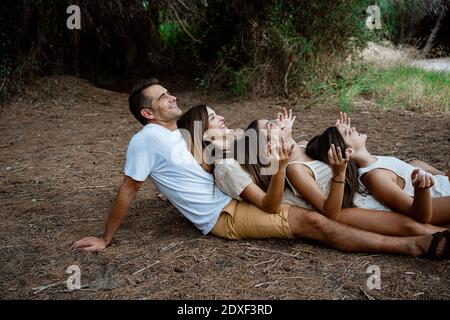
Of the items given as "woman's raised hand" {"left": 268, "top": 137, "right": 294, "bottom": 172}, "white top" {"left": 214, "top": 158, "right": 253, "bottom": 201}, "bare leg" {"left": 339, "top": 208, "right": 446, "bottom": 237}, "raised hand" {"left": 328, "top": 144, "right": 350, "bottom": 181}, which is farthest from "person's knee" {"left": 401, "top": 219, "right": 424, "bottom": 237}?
"white top" {"left": 214, "top": 158, "right": 253, "bottom": 201}

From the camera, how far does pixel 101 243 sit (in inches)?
110

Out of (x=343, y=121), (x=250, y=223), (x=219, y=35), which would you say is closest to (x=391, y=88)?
→ (x=219, y=35)

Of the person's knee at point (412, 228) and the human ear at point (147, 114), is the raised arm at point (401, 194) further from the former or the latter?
the human ear at point (147, 114)

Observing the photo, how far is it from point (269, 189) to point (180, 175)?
592 millimetres

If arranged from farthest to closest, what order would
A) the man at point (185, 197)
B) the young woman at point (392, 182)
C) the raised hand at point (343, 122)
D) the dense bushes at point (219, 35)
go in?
the dense bushes at point (219, 35), the raised hand at point (343, 122), the man at point (185, 197), the young woman at point (392, 182)

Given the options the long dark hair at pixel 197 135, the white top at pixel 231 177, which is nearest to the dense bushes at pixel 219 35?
the long dark hair at pixel 197 135

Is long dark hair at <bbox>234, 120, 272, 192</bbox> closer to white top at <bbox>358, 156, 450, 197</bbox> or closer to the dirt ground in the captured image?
the dirt ground

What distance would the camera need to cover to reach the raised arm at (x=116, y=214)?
267cm

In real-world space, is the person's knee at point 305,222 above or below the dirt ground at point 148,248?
above

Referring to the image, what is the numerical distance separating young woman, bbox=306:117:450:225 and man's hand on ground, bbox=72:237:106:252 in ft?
4.75

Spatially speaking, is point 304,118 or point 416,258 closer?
point 416,258

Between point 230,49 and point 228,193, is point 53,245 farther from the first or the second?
point 230,49

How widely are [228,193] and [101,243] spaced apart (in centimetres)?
86

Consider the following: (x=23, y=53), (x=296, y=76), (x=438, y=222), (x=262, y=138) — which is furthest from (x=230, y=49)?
(x=438, y=222)
